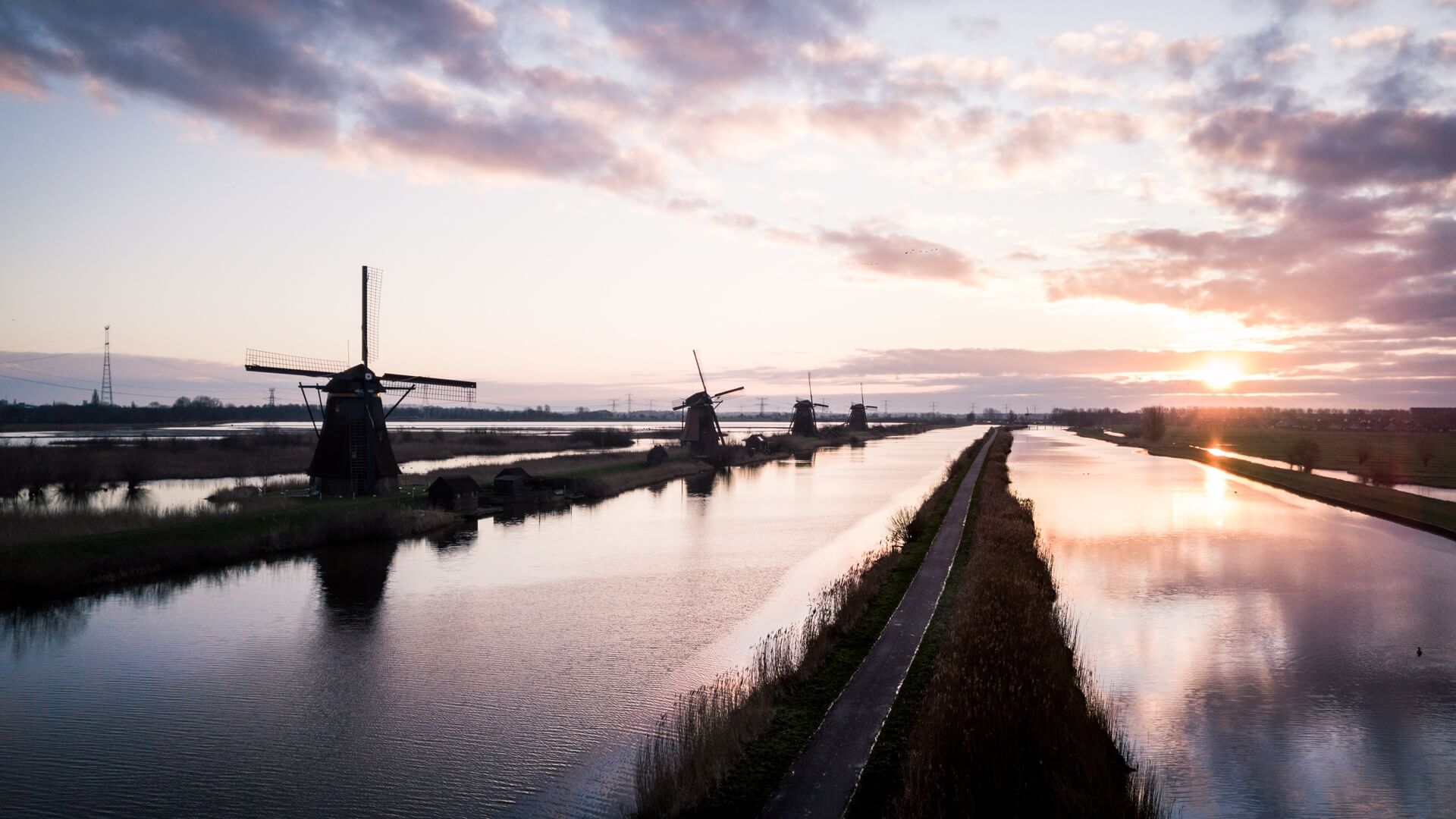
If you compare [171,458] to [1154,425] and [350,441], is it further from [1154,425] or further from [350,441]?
[1154,425]

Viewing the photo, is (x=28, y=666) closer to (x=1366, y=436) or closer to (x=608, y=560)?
(x=608, y=560)

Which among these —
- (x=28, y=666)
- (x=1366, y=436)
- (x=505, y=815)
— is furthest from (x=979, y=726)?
(x=1366, y=436)

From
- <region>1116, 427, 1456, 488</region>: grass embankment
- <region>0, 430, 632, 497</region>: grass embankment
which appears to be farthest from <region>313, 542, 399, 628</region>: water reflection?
<region>1116, 427, 1456, 488</region>: grass embankment

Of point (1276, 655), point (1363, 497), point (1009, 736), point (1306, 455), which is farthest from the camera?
point (1306, 455)

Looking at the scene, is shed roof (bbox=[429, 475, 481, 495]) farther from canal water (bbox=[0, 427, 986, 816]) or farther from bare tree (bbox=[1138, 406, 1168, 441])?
bare tree (bbox=[1138, 406, 1168, 441])

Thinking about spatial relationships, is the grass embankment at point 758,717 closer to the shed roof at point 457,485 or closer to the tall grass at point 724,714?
the tall grass at point 724,714

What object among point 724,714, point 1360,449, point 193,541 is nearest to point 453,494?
point 193,541
